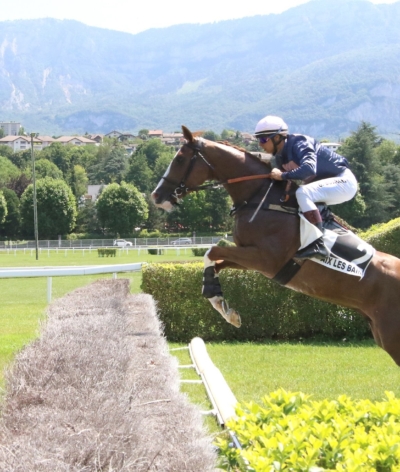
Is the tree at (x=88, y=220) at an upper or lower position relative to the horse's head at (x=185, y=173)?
lower

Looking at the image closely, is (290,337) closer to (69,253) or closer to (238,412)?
(238,412)

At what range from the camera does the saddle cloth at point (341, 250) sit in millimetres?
4734

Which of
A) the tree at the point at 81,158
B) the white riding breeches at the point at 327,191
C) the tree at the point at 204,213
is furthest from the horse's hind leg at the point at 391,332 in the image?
the tree at the point at 81,158

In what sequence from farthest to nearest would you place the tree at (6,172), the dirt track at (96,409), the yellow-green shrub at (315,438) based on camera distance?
the tree at (6,172) → the yellow-green shrub at (315,438) → the dirt track at (96,409)

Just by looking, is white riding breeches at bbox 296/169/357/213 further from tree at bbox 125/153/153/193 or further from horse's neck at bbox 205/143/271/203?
tree at bbox 125/153/153/193

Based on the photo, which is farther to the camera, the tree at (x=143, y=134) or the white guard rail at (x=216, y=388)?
the tree at (x=143, y=134)

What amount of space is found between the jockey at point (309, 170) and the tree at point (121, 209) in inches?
2060

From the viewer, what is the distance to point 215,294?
502 centimetres

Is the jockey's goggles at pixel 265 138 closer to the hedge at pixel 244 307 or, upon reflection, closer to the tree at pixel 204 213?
the hedge at pixel 244 307

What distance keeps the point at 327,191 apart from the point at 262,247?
2.15 feet

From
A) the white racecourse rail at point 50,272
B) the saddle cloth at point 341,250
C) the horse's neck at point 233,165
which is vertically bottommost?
the white racecourse rail at point 50,272

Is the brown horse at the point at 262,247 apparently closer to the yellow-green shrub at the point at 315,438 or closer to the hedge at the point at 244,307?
the yellow-green shrub at the point at 315,438

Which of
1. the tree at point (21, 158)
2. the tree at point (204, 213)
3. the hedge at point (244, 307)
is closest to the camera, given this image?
the hedge at point (244, 307)

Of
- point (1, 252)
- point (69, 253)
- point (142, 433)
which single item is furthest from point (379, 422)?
point (1, 252)
